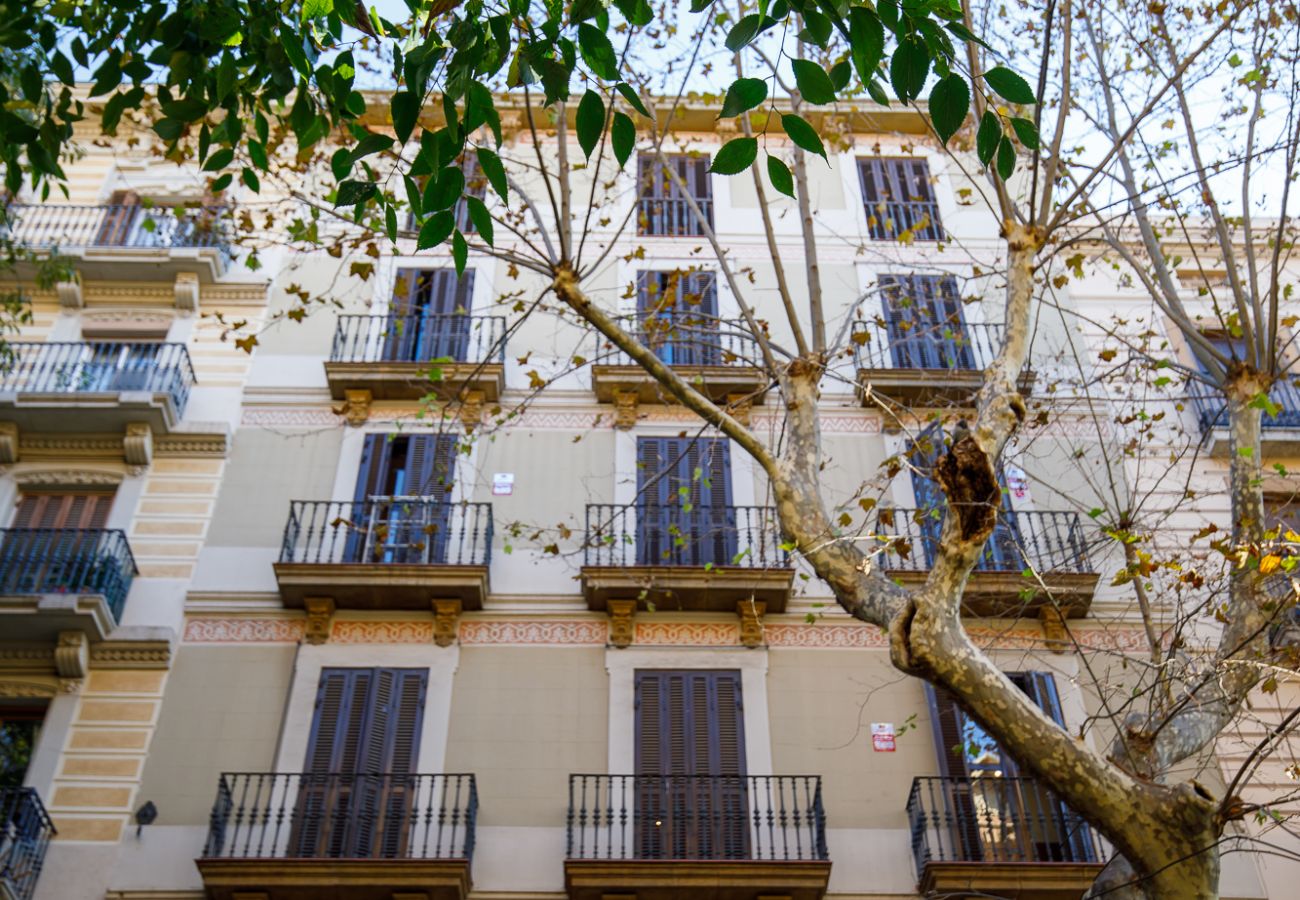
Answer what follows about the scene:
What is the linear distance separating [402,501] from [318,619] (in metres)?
1.62

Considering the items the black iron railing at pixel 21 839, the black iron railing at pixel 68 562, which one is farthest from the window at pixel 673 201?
the black iron railing at pixel 21 839

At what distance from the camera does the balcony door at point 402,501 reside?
14.1 m

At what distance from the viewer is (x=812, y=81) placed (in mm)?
4934

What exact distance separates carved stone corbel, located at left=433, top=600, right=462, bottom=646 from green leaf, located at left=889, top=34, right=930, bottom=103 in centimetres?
975

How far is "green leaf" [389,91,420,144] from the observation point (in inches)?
198

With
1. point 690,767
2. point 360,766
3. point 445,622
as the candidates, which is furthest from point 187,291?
point 690,767

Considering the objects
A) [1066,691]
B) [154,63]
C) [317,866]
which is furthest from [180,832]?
[1066,691]

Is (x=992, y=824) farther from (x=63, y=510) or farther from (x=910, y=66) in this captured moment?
(x=63, y=510)

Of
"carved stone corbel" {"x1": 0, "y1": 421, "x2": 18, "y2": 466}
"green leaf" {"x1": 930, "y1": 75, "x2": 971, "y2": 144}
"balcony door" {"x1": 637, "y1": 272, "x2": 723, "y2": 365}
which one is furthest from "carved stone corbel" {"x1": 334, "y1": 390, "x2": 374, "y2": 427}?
"green leaf" {"x1": 930, "y1": 75, "x2": 971, "y2": 144}

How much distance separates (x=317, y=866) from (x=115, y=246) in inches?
381

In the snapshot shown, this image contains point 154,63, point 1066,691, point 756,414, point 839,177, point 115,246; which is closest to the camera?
point 154,63

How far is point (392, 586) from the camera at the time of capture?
44.0 ft

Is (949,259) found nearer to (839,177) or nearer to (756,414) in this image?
(839,177)

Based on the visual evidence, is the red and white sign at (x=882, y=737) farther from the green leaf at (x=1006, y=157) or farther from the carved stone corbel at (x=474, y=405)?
the green leaf at (x=1006, y=157)
